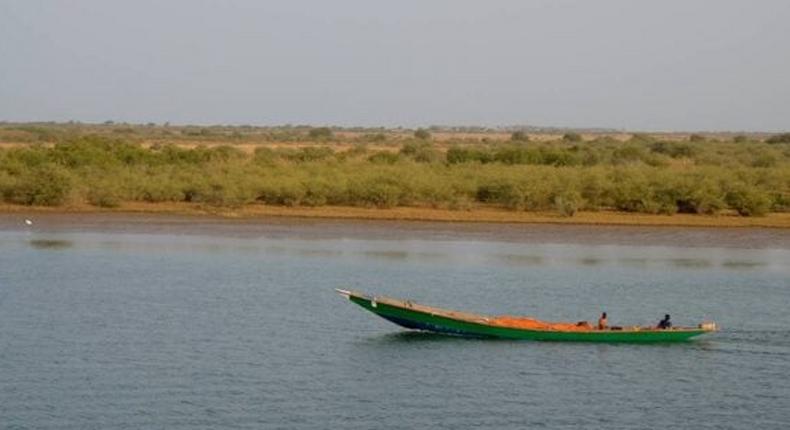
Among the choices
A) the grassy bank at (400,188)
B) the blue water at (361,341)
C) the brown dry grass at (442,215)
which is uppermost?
the grassy bank at (400,188)

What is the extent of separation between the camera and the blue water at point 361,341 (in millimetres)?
24969

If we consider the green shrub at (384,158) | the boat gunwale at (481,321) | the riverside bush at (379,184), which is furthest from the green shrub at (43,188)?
the boat gunwale at (481,321)

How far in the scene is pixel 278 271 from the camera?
1694 inches

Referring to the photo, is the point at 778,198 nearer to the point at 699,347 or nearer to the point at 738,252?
the point at 738,252

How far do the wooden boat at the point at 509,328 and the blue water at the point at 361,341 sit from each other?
12.1 inches

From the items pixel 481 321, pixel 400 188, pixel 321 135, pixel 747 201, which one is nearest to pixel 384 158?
pixel 400 188

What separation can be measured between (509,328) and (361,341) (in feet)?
11.2

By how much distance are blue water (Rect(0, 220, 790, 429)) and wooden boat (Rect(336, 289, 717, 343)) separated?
1.01 feet

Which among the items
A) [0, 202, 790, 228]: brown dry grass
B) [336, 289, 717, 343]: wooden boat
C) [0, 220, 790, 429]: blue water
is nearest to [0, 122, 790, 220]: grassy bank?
[0, 202, 790, 228]: brown dry grass

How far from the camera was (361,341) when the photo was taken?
32.1 metres

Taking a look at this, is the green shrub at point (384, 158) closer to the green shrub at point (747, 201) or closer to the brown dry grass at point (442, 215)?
the brown dry grass at point (442, 215)

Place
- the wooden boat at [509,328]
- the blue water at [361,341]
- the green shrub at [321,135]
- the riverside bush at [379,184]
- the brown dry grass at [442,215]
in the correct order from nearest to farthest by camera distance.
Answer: the blue water at [361,341]
the wooden boat at [509,328]
the brown dry grass at [442,215]
the riverside bush at [379,184]
the green shrub at [321,135]

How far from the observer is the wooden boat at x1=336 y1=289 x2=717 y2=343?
32188 mm

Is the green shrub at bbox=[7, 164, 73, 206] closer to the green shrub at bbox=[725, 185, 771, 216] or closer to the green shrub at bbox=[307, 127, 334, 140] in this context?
the green shrub at bbox=[725, 185, 771, 216]
